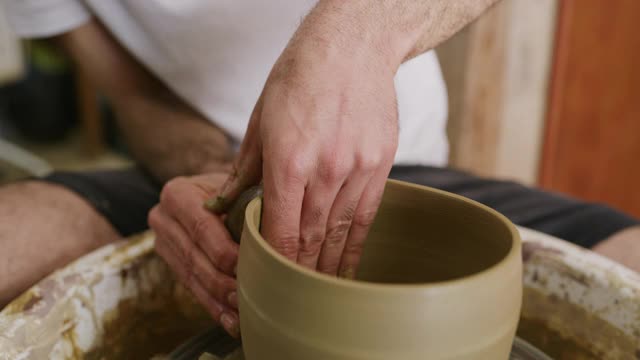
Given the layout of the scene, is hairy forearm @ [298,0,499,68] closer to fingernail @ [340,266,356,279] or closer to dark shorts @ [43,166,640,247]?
fingernail @ [340,266,356,279]

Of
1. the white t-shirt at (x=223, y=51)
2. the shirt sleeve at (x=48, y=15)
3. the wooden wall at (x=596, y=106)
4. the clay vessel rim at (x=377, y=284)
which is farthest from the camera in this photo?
the wooden wall at (x=596, y=106)

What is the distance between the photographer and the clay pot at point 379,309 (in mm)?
453

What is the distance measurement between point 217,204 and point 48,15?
71cm

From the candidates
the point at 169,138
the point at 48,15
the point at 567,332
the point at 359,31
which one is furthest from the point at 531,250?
the point at 48,15

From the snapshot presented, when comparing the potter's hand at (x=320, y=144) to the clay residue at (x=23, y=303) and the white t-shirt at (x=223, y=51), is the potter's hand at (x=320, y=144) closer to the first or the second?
the clay residue at (x=23, y=303)

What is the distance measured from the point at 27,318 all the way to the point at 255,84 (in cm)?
56

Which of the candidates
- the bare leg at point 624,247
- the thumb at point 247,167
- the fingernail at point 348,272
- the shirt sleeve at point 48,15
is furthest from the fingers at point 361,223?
the shirt sleeve at point 48,15

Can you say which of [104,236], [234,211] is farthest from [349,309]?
[104,236]

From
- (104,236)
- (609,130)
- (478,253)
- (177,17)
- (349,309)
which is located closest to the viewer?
(349,309)

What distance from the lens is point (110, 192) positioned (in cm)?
97

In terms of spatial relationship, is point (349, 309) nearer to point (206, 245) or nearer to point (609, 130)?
point (206, 245)

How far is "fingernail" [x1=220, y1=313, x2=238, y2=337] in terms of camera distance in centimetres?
64

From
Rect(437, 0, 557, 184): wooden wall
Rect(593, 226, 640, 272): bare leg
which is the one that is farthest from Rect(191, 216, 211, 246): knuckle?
Rect(437, 0, 557, 184): wooden wall

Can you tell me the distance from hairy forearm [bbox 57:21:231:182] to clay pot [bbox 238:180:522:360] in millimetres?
562
